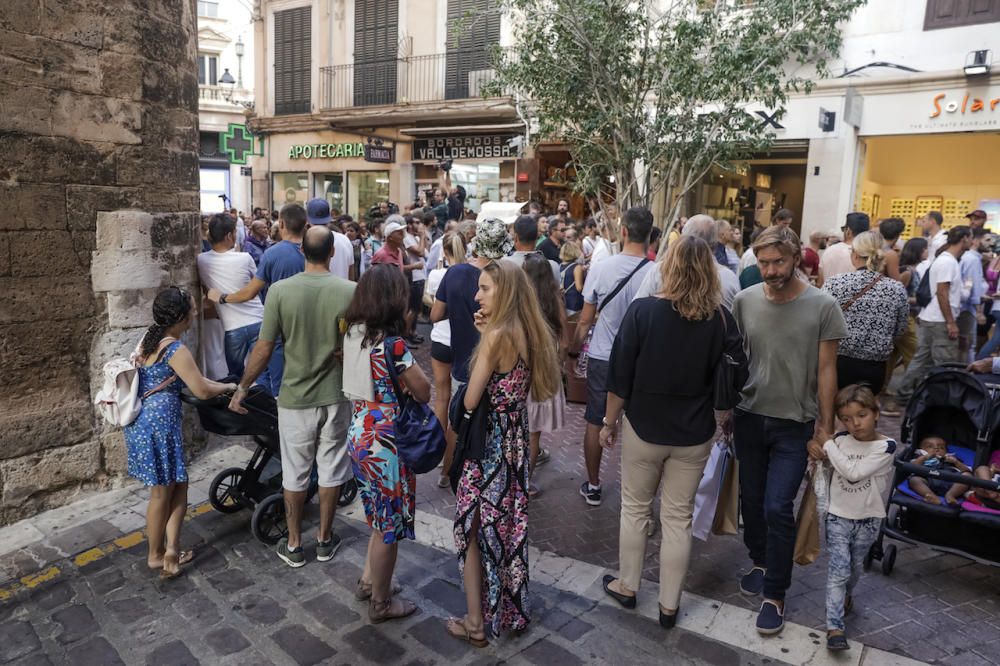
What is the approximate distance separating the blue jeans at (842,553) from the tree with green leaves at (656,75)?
19.4ft

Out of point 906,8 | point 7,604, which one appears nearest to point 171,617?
point 7,604

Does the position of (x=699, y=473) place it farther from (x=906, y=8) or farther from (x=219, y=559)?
(x=906, y=8)

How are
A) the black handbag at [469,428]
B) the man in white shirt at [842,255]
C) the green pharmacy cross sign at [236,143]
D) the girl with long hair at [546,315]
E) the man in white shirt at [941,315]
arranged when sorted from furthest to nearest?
the green pharmacy cross sign at [236,143], the man in white shirt at [941,315], the man in white shirt at [842,255], the girl with long hair at [546,315], the black handbag at [469,428]

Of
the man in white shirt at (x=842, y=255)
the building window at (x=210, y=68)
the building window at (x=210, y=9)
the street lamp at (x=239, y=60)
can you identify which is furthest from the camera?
the building window at (x=210, y=9)

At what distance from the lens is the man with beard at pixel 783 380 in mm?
3365

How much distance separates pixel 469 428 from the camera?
3148 mm

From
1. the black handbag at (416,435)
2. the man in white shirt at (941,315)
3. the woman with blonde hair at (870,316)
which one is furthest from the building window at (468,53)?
the black handbag at (416,435)

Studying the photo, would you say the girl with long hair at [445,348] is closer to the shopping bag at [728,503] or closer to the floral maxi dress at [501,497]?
the floral maxi dress at [501,497]

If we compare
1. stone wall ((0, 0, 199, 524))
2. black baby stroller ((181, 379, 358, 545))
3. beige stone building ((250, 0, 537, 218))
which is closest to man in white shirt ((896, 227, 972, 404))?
black baby stroller ((181, 379, 358, 545))

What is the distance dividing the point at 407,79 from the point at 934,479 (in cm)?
1782

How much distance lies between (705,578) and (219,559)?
2.87 metres

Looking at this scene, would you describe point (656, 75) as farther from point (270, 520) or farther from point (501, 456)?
point (270, 520)

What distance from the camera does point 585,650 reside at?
3.34m

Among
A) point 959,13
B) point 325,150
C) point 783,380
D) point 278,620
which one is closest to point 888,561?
point 783,380
